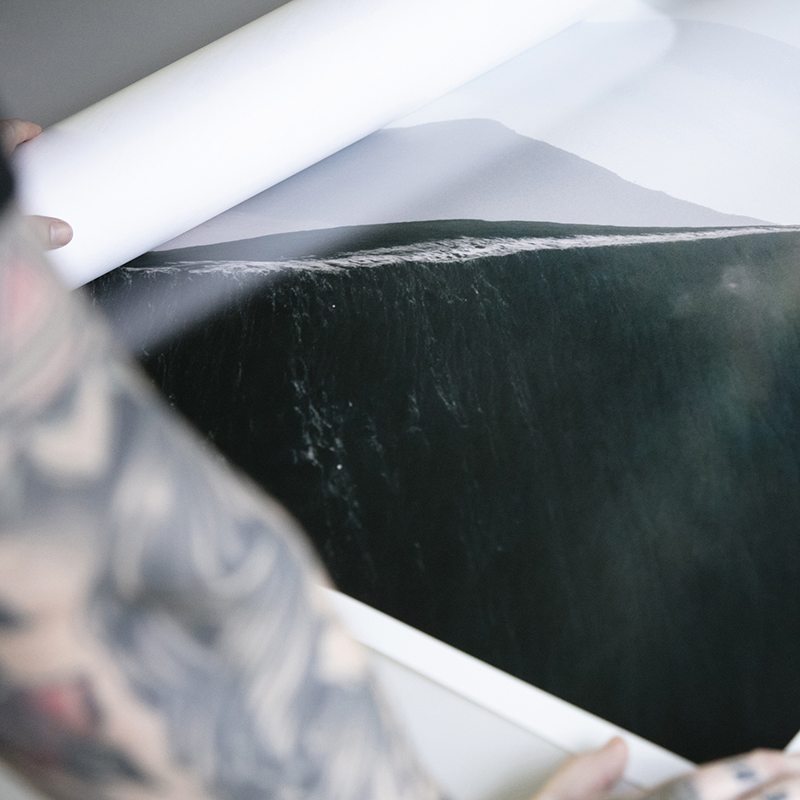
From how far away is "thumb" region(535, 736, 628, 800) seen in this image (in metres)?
0.60

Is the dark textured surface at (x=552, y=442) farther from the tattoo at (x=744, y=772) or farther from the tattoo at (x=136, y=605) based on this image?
the tattoo at (x=136, y=605)

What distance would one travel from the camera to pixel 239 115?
43.3 inches

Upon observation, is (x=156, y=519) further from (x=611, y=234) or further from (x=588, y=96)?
(x=588, y=96)

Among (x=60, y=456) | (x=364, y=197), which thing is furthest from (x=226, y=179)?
(x=60, y=456)

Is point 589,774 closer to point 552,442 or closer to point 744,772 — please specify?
point 744,772

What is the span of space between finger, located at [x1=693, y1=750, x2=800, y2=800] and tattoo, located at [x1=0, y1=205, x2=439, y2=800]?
354 mm

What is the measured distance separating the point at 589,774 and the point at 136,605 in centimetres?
47

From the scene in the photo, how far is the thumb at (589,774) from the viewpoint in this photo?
0.60 metres

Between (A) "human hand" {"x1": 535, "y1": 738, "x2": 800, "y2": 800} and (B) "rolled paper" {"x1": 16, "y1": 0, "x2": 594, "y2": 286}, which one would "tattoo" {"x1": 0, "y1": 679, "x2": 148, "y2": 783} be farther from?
(B) "rolled paper" {"x1": 16, "y1": 0, "x2": 594, "y2": 286}

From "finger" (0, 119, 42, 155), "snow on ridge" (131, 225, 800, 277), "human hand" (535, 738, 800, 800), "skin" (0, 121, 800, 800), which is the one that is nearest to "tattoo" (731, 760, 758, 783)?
"human hand" (535, 738, 800, 800)

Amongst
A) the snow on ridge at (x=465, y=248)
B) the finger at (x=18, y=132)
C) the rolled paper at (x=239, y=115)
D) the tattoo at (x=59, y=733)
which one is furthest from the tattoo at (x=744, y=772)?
the finger at (x=18, y=132)

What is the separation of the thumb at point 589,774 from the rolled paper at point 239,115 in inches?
32.0

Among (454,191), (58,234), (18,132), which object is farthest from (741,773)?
(18,132)

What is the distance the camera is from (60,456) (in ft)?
0.70
